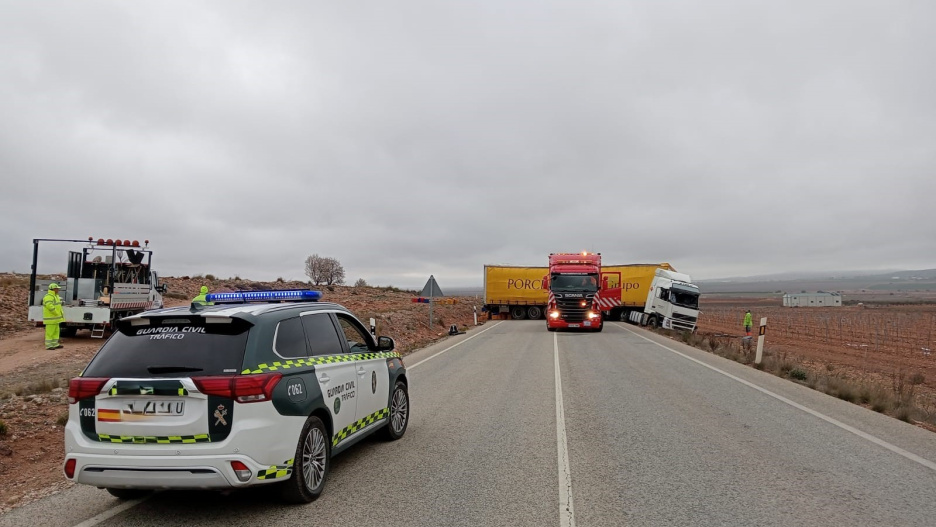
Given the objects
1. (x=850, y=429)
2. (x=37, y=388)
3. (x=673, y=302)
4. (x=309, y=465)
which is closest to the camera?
(x=309, y=465)

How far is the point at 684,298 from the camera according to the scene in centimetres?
3588

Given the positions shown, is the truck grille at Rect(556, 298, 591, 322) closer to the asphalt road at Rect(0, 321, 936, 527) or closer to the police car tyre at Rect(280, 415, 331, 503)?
the asphalt road at Rect(0, 321, 936, 527)

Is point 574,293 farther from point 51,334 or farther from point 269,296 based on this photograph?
point 269,296

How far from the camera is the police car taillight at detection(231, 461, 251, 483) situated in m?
4.60

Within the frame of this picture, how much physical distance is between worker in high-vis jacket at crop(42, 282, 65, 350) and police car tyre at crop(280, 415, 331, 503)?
14958 millimetres

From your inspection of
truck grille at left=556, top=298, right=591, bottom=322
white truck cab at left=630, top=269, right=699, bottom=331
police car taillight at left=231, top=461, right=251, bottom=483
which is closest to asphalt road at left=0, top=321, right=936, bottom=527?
police car taillight at left=231, top=461, right=251, bottom=483

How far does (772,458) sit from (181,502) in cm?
592

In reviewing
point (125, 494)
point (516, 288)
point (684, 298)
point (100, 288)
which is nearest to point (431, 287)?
point (100, 288)

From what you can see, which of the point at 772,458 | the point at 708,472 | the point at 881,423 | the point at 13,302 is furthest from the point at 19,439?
the point at 13,302

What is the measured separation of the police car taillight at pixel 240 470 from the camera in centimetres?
460

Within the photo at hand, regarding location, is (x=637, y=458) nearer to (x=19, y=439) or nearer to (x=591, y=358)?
(x=19, y=439)

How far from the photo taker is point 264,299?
638cm

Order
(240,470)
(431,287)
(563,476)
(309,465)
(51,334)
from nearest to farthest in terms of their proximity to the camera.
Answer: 1. (240,470)
2. (309,465)
3. (563,476)
4. (51,334)
5. (431,287)

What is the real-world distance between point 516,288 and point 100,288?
29247 millimetres
